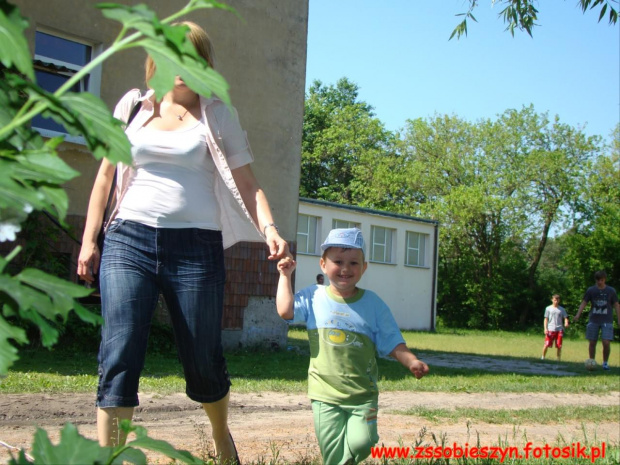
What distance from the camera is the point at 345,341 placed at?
411 cm

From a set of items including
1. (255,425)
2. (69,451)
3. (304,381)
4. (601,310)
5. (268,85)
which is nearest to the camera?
(69,451)

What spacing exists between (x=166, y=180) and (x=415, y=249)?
3826 centimetres

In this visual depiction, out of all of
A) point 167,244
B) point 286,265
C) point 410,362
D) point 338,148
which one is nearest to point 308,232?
point 338,148

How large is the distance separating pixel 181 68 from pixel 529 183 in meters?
53.3

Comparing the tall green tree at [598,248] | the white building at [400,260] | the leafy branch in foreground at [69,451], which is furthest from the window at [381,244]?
the leafy branch in foreground at [69,451]

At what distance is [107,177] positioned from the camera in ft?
11.8

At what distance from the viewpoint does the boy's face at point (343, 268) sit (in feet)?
13.9

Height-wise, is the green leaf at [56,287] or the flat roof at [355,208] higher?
the flat roof at [355,208]

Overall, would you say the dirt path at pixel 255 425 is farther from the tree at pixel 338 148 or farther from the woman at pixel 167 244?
the tree at pixel 338 148

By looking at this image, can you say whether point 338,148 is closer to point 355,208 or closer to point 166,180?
point 355,208

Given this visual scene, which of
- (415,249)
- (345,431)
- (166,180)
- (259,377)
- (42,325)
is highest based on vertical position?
(415,249)

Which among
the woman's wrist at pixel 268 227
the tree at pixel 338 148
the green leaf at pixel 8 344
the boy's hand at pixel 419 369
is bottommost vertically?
the boy's hand at pixel 419 369

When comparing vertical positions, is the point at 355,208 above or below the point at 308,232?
above

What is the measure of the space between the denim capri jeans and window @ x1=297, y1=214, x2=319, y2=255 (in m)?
31.9
